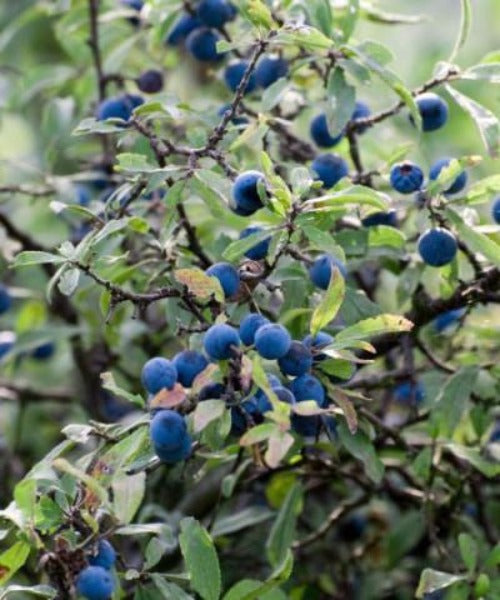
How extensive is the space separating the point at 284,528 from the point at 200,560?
1.43ft

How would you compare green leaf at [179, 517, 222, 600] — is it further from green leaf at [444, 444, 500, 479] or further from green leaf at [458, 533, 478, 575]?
green leaf at [444, 444, 500, 479]

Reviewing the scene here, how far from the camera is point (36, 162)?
266 centimetres

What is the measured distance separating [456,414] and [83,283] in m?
0.53

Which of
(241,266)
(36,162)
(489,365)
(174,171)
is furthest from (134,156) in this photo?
(36,162)

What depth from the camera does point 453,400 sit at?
157cm

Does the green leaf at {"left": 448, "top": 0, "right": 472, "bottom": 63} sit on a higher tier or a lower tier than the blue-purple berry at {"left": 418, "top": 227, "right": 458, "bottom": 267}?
higher

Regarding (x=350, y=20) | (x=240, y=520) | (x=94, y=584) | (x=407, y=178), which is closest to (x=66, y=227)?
(x=240, y=520)

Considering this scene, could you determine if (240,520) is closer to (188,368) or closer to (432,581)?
(432,581)

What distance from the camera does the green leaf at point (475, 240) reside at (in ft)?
4.44

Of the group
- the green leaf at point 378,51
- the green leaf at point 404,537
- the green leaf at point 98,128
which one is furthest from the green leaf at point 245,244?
the green leaf at point 404,537

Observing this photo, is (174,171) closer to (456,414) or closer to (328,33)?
(328,33)

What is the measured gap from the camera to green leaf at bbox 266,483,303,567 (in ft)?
5.39

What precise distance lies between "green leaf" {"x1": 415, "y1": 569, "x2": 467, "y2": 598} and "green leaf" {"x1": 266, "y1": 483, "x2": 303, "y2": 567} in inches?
12.8

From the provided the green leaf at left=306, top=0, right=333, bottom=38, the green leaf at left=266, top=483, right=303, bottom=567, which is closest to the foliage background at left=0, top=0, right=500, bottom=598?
the green leaf at left=266, top=483, right=303, bottom=567
